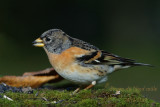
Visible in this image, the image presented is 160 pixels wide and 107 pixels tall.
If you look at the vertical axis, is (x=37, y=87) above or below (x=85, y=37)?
below

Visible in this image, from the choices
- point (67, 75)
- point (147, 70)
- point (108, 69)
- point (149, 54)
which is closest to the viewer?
point (67, 75)

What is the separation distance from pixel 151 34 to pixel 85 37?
8.68 feet

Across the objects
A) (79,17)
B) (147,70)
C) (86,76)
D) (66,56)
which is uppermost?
(79,17)

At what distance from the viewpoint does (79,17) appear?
405 inches

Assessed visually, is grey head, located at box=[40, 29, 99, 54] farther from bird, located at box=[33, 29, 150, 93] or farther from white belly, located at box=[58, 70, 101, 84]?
white belly, located at box=[58, 70, 101, 84]

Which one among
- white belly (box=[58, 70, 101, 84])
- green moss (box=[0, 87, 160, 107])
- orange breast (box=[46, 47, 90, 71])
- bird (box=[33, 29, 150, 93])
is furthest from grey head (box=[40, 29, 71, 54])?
green moss (box=[0, 87, 160, 107])

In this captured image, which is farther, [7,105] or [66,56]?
[66,56]

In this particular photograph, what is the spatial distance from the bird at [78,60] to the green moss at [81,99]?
38 centimetres

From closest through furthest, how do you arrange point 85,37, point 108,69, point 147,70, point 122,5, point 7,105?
1. point 7,105
2. point 108,69
3. point 147,70
4. point 85,37
5. point 122,5

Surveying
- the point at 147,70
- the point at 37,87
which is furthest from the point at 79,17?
the point at 37,87

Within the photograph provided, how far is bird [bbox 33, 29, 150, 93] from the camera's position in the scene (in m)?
3.77

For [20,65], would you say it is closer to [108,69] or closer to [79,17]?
[79,17]

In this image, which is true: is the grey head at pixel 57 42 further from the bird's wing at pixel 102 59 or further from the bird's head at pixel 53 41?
the bird's wing at pixel 102 59

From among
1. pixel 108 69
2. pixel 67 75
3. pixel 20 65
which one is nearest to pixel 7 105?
pixel 67 75
